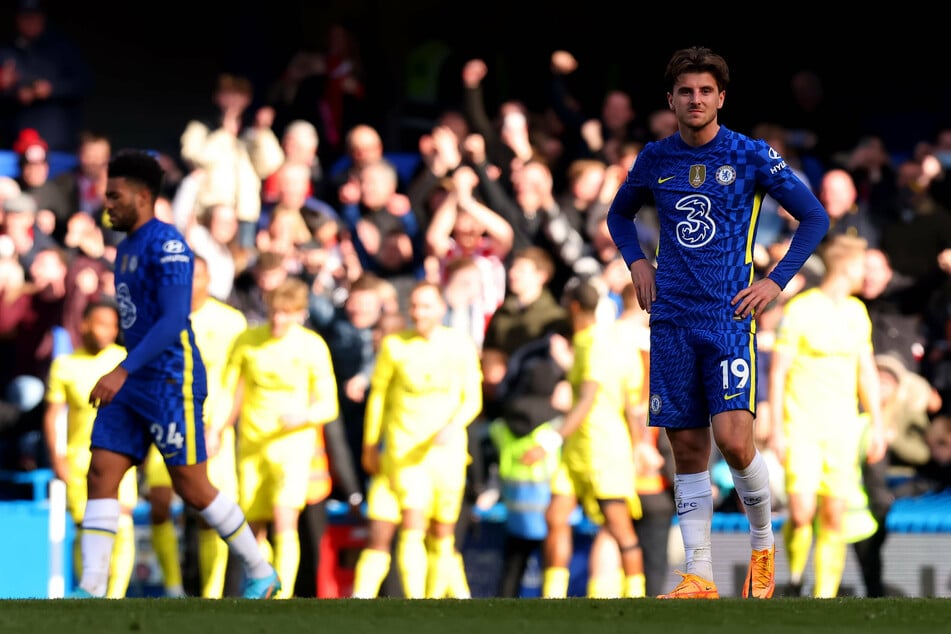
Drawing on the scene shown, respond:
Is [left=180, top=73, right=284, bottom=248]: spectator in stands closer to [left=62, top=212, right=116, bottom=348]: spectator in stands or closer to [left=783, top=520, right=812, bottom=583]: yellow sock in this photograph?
[left=62, top=212, right=116, bottom=348]: spectator in stands

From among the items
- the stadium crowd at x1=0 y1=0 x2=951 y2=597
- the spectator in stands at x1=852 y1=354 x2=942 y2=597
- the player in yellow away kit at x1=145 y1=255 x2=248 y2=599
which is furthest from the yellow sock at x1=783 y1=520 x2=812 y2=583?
the player in yellow away kit at x1=145 y1=255 x2=248 y2=599

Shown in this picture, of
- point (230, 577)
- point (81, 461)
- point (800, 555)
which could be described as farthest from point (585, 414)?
point (81, 461)

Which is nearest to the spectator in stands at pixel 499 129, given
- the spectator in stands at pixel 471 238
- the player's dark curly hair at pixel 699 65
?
the spectator in stands at pixel 471 238

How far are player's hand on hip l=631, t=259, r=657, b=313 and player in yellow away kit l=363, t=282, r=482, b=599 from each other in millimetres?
3774

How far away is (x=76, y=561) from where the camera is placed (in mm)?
10641

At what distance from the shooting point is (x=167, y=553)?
10.4 meters

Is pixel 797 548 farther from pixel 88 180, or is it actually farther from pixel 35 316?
pixel 88 180

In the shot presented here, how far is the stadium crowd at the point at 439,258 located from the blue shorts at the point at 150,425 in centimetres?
277

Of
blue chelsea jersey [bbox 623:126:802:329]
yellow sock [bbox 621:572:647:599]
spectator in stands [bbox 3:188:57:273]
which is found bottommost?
yellow sock [bbox 621:572:647:599]

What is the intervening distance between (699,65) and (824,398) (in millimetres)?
4317

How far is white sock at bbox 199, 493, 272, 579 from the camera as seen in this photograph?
7836 mm

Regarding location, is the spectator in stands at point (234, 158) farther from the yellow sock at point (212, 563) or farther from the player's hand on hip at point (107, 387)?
the player's hand on hip at point (107, 387)

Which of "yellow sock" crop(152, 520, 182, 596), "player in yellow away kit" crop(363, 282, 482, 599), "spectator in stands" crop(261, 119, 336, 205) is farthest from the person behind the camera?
"spectator in stands" crop(261, 119, 336, 205)

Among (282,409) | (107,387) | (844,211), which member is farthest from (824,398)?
(107,387)
